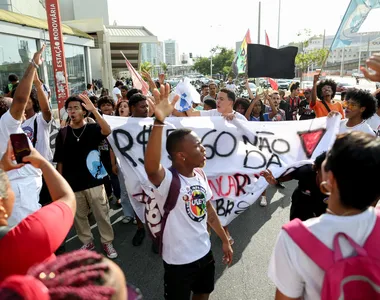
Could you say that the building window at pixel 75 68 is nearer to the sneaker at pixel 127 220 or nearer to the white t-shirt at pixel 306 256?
the sneaker at pixel 127 220

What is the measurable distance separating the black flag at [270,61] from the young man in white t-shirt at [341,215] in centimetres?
470

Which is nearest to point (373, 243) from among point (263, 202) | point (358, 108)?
point (358, 108)

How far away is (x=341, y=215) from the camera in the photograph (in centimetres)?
123

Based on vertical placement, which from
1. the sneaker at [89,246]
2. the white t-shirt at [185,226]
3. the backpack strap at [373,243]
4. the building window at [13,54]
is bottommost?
the sneaker at [89,246]

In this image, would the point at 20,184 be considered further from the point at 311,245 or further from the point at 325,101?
the point at 325,101

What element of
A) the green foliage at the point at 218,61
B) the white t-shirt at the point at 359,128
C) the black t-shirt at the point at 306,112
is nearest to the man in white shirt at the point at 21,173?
the white t-shirt at the point at 359,128

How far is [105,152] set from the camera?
4.62 m

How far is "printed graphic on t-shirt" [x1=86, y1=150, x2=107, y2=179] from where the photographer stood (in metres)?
3.59

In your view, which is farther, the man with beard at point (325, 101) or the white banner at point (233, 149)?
the man with beard at point (325, 101)

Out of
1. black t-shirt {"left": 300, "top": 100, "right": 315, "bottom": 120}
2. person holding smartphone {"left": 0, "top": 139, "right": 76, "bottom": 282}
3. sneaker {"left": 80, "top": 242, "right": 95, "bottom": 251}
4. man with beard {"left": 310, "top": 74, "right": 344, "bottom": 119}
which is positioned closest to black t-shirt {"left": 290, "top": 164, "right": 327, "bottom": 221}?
person holding smartphone {"left": 0, "top": 139, "right": 76, "bottom": 282}

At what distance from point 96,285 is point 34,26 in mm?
14138

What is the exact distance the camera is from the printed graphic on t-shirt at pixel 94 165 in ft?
11.8

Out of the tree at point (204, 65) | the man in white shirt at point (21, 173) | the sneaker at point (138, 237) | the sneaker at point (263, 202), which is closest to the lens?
the man in white shirt at point (21, 173)

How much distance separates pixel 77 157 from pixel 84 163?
0.32 feet
